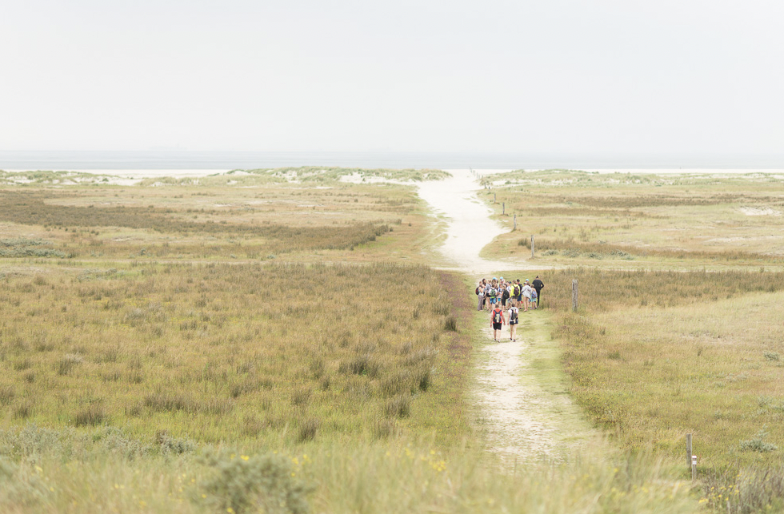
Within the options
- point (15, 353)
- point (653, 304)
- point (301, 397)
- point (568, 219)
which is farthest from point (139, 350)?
point (568, 219)

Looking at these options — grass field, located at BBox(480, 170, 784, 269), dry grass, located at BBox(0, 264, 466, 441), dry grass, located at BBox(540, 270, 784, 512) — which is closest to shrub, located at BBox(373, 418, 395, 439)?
dry grass, located at BBox(0, 264, 466, 441)

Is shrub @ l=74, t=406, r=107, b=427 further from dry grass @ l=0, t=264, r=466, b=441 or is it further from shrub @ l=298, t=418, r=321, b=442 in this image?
shrub @ l=298, t=418, r=321, b=442

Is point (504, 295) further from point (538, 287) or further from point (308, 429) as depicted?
point (308, 429)

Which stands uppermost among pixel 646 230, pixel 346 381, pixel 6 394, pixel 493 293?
pixel 646 230

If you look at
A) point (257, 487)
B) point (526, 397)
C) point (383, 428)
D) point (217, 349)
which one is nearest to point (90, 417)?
point (383, 428)

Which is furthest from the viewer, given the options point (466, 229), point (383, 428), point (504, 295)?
point (466, 229)

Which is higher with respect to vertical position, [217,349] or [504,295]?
[504,295]

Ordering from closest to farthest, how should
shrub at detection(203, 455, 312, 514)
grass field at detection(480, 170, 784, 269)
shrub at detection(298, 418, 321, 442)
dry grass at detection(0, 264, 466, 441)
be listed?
1. shrub at detection(203, 455, 312, 514)
2. shrub at detection(298, 418, 321, 442)
3. dry grass at detection(0, 264, 466, 441)
4. grass field at detection(480, 170, 784, 269)

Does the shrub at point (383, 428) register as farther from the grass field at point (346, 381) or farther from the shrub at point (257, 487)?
the shrub at point (257, 487)

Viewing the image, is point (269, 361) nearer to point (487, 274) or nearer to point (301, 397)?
point (301, 397)

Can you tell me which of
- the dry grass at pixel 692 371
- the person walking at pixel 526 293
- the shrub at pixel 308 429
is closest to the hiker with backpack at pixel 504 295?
the person walking at pixel 526 293

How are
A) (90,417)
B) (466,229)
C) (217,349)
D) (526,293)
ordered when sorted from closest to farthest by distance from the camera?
(90,417), (217,349), (526,293), (466,229)

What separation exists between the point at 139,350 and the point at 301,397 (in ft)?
19.3

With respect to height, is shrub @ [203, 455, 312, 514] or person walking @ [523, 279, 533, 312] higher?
shrub @ [203, 455, 312, 514]
